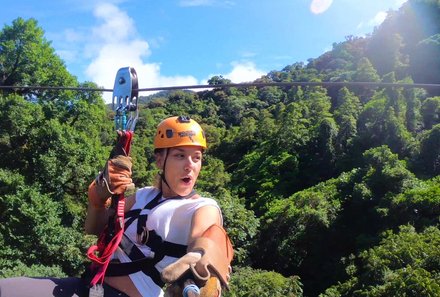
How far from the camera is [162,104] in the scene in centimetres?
6312

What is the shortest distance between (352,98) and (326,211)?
17709mm

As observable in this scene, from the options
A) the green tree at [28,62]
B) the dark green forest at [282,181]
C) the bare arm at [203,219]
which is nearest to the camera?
the bare arm at [203,219]

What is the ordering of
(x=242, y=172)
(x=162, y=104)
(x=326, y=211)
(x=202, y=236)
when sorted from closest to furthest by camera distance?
(x=202, y=236) < (x=326, y=211) < (x=242, y=172) < (x=162, y=104)

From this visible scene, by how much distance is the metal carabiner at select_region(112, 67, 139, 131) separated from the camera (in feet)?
7.96

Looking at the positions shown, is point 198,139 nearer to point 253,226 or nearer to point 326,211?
point 253,226

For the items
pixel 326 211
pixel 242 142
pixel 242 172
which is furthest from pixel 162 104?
pixel 326 211

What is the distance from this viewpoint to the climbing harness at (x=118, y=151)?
6.93 ft

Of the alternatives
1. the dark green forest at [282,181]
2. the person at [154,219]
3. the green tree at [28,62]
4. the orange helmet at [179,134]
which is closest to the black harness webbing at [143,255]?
the person at [154,219]

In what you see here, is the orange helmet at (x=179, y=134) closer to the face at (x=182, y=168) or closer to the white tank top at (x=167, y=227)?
the face at (x=182, y=168)

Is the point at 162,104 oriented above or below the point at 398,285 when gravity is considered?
above

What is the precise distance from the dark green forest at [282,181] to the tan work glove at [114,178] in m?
0.96

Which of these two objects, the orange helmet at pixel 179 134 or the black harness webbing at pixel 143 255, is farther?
the orange helmet at pixel 179 134

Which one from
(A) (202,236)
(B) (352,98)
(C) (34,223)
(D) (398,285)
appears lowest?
(D) (398,285)

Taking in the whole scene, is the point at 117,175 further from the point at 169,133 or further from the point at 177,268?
the point at 177,268
